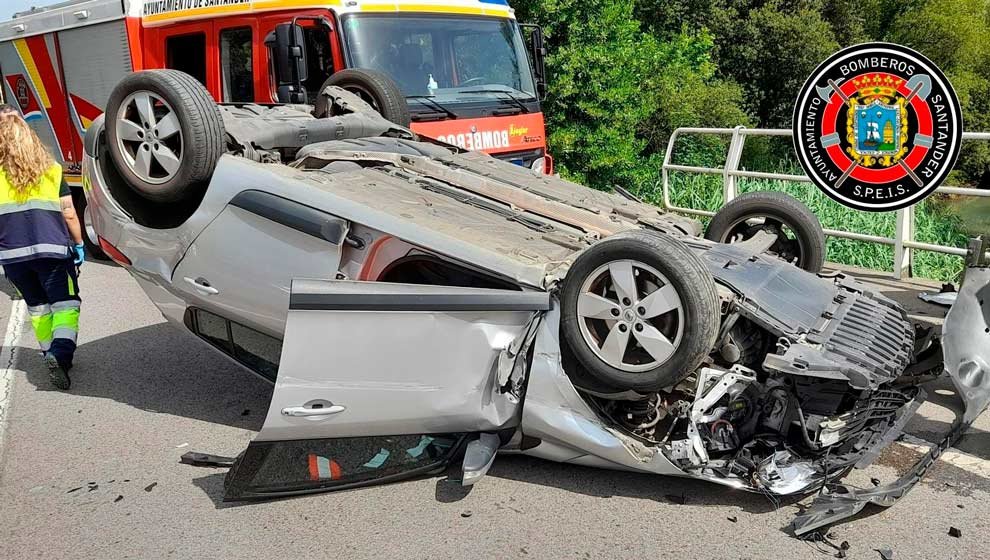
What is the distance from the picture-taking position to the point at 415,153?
509cm

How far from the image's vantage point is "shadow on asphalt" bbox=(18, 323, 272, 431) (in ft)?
16.0

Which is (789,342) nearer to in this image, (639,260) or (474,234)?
(639,260)

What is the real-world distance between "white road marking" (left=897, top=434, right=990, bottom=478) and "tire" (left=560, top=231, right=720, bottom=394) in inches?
57.0

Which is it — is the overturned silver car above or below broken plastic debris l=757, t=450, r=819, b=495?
above

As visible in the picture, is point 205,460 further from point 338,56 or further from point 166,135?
point 338,56

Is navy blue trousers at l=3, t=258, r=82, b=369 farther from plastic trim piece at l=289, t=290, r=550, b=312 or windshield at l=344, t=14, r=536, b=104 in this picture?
windshield at l=344, t=14, r=536, b=104

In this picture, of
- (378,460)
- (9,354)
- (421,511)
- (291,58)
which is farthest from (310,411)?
(291,58)

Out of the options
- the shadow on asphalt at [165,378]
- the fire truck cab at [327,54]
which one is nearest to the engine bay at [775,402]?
the shadow on asphalt at [165,378]

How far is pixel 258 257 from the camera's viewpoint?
13.7 feet

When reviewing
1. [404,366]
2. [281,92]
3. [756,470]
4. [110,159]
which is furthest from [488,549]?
[281,92]

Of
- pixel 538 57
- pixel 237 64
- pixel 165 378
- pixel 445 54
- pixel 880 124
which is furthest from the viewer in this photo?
pixel 538 57

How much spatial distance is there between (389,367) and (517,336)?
1.82ft

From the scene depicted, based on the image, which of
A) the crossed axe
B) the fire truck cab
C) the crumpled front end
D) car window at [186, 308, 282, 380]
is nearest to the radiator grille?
the crumpled front end

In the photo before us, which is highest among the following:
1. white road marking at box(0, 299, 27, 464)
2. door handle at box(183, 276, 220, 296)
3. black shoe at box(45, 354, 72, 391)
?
door handle at box(183, 276, 220, 296)
